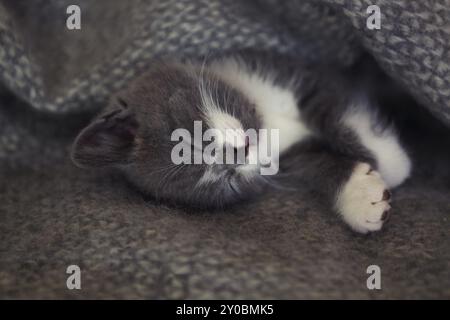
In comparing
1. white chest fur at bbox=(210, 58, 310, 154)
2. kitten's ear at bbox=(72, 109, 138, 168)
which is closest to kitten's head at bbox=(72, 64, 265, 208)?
kitten's ear at bbox=(72, 109, 138, 168)

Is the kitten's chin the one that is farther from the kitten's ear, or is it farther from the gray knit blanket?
the kitten's ear

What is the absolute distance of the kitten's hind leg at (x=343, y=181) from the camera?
100cm

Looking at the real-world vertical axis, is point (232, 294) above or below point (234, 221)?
below

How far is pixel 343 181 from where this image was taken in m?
1.13

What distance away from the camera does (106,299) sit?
77 centimetres

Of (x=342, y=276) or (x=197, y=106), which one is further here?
(x=197, y=106)

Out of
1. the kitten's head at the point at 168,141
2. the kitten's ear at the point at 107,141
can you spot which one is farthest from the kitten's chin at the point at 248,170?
the kitten's ear at the point at 107,141

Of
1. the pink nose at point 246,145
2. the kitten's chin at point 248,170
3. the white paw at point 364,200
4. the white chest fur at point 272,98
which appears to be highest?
the white chest fur at point 272,98

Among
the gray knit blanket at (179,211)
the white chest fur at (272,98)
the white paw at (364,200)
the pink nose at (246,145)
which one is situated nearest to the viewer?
the gray knit blanket at (179,211)

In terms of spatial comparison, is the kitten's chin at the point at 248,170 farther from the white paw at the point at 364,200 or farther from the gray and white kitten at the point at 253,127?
the white paw at the point at 364,200

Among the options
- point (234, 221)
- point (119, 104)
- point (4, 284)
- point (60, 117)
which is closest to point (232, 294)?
point (234, 221)

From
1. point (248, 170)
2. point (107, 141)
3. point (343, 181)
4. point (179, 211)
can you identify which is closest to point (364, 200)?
point (343, 181)

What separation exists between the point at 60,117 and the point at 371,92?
2.76 ft

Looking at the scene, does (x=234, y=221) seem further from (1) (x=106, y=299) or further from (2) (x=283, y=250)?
(1) (x=106, y=299)
